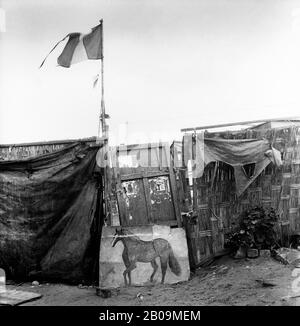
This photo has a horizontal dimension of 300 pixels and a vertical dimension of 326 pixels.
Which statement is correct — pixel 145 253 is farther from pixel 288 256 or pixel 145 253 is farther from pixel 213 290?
pixel 288 256

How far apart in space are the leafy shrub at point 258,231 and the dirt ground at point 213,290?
0.33 m

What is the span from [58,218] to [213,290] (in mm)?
3204

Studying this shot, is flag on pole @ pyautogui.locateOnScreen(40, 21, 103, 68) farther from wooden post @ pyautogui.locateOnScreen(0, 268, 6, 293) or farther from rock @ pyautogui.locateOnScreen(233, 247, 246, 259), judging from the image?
rock @ pyautogui.locateOnScreen(233, 247, 246, 259)

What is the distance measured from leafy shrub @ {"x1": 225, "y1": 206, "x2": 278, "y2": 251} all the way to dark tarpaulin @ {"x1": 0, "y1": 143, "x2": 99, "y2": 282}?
2753 millimetres

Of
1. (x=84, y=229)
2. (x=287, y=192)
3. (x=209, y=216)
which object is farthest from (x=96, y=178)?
(x=287, y=192)

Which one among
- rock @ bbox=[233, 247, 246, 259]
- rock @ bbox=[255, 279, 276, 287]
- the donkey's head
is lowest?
rock @ bbox=[255, 279, 276, 287]

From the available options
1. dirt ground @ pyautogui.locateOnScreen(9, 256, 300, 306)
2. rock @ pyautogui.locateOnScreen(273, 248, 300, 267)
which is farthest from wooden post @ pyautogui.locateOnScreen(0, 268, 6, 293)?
rock @ pyautogui.locateOnScreen(273, 248, 300, 267)

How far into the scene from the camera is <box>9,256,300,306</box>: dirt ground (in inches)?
214

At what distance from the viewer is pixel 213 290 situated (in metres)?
6.02

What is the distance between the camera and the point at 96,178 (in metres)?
7.20

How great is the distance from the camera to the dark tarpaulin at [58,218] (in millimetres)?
7086

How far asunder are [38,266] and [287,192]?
5.08m

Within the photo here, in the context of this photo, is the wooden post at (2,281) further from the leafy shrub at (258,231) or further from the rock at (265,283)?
the rock at (265,283)

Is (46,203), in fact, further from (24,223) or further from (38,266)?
(38,266)
